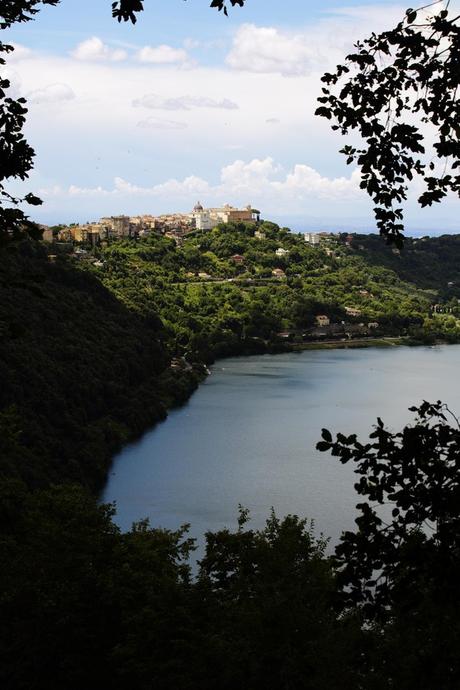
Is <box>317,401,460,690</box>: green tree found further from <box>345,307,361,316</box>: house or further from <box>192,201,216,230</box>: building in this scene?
<box>192,201,216,230</box>: building

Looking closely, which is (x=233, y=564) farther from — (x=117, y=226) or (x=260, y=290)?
(x=117, y=226)

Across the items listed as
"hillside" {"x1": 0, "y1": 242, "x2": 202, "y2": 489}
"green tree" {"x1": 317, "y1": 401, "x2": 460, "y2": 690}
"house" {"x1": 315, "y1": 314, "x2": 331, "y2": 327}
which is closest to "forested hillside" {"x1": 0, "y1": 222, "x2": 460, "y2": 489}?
"hillside" {"x1": 0, "y1": 242, "x2": 202, "y2": 489}

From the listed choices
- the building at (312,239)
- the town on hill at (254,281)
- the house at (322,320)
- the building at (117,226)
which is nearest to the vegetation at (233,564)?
the town on hill at (254,281)

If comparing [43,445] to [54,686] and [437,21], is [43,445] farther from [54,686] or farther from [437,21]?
[437,21]

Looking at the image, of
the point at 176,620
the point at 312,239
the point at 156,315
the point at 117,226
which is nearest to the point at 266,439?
the point at 156,315

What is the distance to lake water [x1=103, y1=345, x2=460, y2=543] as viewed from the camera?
61.9 ft

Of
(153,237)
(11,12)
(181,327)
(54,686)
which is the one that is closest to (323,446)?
(11,12)

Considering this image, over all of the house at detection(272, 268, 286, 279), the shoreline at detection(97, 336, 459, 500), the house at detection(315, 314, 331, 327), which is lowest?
the shoreline at detection(97, 336, 459, 500)

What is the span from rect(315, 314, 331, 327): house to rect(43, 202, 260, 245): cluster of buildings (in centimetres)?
1243

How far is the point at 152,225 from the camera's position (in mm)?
65500

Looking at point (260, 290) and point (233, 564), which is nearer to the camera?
point (233, 564)

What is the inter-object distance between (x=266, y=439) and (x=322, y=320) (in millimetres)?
26989

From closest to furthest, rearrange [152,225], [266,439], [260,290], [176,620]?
1. [176,620]
2. [266,439]
3. [260,290]
4. [152,225]

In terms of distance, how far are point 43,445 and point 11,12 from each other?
672 inches
